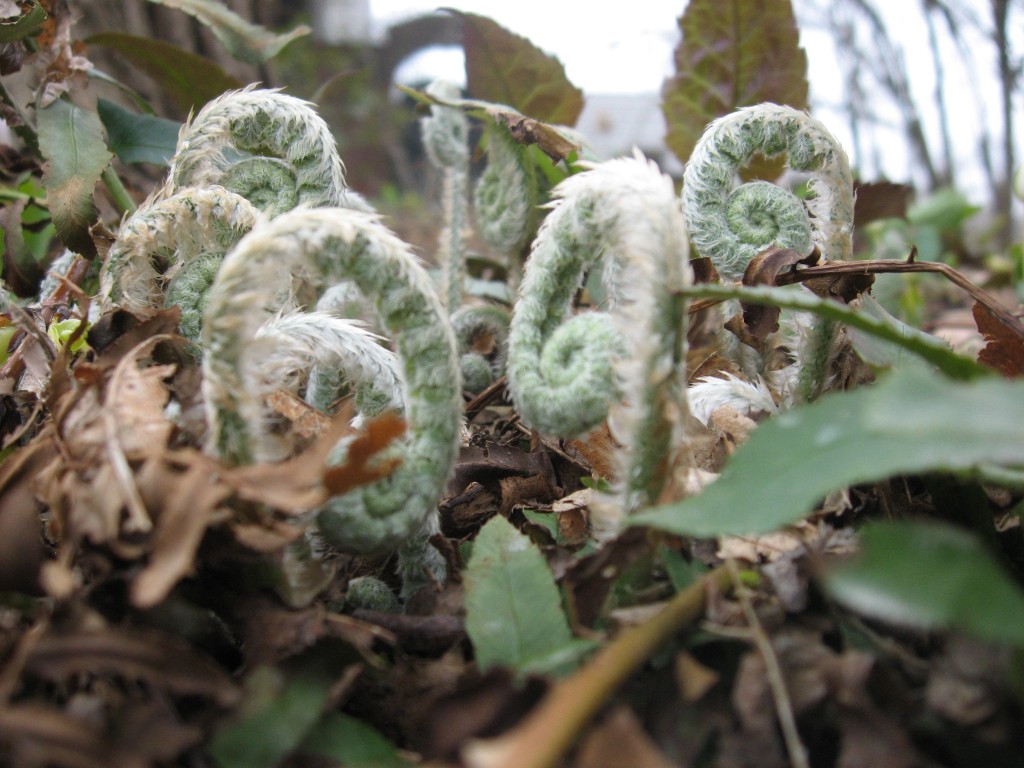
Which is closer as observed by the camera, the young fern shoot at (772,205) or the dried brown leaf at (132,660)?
the dried brown leaf at (132,660)

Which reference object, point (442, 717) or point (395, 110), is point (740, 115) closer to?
point (442, 717)

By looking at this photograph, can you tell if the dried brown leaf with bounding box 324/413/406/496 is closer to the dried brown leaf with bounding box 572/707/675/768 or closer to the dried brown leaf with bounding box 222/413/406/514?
the dried brown leaf with bounding box 222/413/406/514

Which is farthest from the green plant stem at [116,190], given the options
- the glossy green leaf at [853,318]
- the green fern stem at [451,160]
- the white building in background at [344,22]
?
the white building in background at [344,22]

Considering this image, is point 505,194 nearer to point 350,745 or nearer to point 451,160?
point 451,160

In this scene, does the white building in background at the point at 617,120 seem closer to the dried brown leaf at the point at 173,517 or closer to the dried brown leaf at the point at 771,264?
the dried brown leaf at the point at 771,264

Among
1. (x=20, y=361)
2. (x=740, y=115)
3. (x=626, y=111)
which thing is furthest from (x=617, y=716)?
(x=626, y=111)

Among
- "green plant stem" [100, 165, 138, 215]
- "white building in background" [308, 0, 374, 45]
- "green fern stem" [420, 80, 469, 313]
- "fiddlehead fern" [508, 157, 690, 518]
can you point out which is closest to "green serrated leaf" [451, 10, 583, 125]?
"green fern stem" [420, 80, 469, 313]

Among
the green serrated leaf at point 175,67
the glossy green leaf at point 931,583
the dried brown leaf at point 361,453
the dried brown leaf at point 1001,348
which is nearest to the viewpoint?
the glossy green leaf at point 931,583
